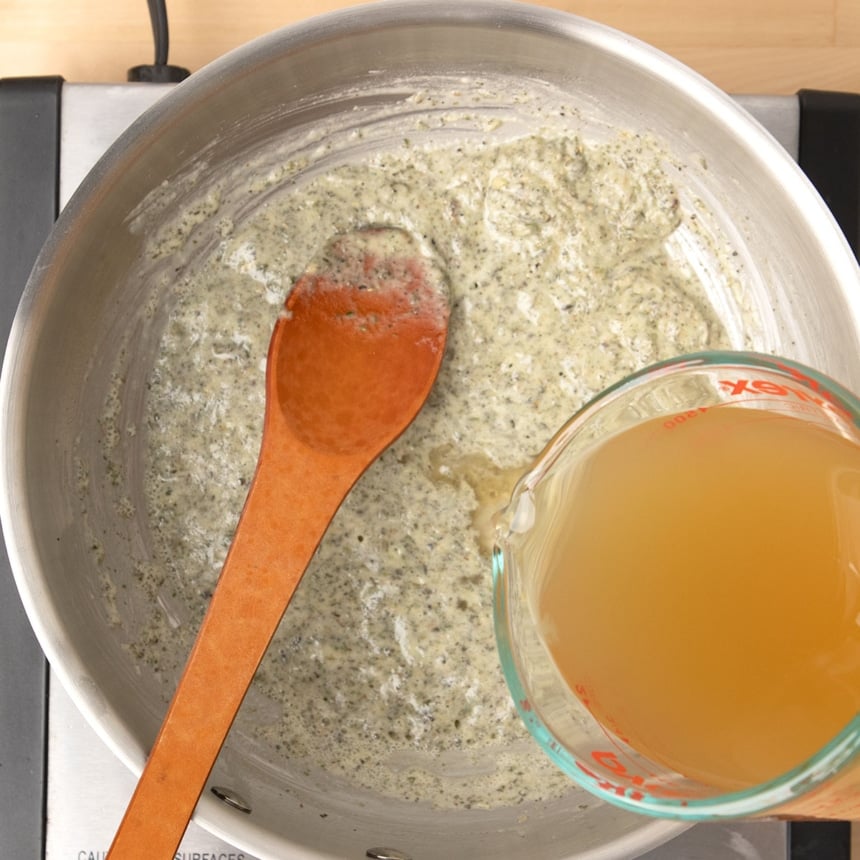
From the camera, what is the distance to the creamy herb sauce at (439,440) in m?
0.83

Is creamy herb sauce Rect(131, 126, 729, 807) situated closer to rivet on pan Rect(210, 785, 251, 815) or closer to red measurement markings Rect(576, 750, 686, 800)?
rivet on pan Rect(210, 785, 251, 815)

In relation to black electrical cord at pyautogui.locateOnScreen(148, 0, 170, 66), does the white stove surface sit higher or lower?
lower

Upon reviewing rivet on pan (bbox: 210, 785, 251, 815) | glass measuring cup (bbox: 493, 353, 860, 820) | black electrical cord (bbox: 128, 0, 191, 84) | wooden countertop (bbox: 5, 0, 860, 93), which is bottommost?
rivet on pan (bbox: 210, 785, 251, 815)

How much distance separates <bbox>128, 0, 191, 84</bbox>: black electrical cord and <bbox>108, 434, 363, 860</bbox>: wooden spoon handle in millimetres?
366

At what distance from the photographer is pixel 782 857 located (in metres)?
0.80

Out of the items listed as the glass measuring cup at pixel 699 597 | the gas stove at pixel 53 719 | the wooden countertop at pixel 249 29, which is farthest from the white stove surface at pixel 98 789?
A: the glass measuring cup at pixel 699 597

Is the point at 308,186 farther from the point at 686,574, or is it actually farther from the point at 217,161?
the point at 686,574

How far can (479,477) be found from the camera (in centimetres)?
84

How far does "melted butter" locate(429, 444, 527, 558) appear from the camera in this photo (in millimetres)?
841

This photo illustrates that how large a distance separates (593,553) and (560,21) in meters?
0.43

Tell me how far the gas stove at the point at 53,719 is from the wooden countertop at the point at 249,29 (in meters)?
0.10

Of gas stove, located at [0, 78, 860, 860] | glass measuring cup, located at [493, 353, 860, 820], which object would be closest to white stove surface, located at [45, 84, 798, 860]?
gas stove, located at [0, 78, 860, 860]

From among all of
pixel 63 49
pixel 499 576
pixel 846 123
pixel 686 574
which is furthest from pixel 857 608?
pixel 63 49

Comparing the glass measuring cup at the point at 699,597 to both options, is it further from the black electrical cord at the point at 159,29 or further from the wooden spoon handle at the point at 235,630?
the black electrical cord at the point at 159,29
